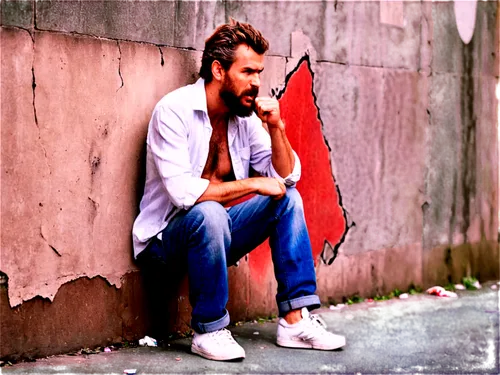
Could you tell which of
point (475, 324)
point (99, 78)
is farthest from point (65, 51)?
point (475, 324)

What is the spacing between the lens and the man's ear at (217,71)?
423cm

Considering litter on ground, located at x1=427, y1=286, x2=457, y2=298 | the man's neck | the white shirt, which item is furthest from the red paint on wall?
litter on ground, located at x1=427, y1=286, x2=457, y2=298

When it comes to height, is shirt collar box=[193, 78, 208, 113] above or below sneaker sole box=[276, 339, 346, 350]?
above

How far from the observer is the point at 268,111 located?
4.22 meters

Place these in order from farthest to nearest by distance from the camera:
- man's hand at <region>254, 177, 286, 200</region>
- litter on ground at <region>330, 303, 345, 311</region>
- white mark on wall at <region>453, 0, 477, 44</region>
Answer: white mark on wall at <region>453, 0, 477, 44</region>, litter on ground at <region>330, 303, 345, 311</region>, man's hand at <region>254, 177, 286, 200</region>

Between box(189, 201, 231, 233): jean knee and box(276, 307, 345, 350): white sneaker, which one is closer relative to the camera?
box(189, 201, 231, 233): jean knee

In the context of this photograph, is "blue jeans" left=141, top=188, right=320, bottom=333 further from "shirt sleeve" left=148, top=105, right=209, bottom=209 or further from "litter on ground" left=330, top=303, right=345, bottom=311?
"litter on ground" left=330, top=303, right=345, bottom=311

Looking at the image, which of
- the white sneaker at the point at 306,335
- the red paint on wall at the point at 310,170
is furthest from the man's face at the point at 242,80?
the white sneaker at the point at 306,335

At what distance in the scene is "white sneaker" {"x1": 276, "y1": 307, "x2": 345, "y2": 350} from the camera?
430 cm

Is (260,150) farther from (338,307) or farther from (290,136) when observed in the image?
(338,307)

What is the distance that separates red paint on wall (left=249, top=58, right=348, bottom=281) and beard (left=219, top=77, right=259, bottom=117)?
831 mm

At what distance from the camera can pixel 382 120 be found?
5762 millimetres

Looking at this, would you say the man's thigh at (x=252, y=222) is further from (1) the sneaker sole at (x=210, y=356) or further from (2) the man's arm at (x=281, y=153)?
(1) the sneaker sole at (x=210, y=356)

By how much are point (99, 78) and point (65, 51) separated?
0.23m
